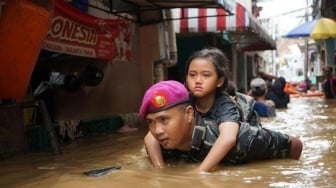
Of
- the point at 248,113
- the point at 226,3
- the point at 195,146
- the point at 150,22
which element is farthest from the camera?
the point at 150,22

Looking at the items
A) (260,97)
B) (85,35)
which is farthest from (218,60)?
(260,97)

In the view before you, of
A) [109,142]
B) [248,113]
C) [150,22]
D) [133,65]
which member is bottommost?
[109,142]

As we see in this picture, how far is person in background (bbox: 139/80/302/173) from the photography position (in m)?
3.36

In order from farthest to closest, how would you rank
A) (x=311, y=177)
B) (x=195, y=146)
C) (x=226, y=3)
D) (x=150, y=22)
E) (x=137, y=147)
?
(x=150, y=22) < (x=226, y=3) < (x=137, y=147) < (x=195, y=146) < (x=311, y=177)

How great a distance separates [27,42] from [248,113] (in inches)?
81.1

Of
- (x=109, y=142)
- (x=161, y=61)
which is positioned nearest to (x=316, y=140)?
(x=109, y=142)

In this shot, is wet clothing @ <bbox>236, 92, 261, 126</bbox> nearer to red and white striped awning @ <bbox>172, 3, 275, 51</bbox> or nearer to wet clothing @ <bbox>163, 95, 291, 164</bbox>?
wet clothing @ <bbox>163, 95, 291, 164</bbox>

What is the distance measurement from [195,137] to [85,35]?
308 centimetres

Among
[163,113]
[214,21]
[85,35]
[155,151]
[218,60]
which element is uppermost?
[214,21]

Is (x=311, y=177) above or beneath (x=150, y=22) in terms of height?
beneath

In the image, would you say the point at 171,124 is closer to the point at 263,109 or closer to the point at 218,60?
the point at 218,60

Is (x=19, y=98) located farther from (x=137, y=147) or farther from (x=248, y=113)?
(x=248, y=113)

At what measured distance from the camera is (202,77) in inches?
146

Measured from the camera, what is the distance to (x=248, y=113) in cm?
429
